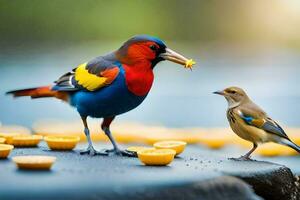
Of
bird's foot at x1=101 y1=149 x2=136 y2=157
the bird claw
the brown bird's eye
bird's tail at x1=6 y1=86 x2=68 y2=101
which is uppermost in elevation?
the brown bird's eye

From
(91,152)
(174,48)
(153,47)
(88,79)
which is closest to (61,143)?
(91,152)

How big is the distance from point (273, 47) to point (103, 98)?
15692mm

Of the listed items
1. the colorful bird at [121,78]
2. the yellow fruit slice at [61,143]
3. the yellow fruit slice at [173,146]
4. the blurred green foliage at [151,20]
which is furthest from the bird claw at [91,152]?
the blurred green foliage at [151,20]

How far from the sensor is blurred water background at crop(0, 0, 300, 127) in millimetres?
7781

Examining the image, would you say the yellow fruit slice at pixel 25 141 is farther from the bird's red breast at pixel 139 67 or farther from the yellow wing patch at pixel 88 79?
the bird's red breast at pixel 139 67

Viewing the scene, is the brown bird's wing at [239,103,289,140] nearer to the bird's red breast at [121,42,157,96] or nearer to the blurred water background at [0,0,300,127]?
the bird's red breast at [121,42,157,96]

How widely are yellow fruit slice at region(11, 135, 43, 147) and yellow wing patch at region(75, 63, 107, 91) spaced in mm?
359

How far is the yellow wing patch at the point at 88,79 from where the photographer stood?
12.4 feet

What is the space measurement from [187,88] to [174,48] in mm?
5413

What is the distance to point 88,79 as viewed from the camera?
3.84 meters

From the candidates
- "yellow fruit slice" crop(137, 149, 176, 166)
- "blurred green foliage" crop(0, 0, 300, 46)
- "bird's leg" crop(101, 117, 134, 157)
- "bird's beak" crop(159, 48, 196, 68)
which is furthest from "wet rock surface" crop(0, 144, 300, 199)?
"blurred green foliage" crop(0, 0, 300, 46)

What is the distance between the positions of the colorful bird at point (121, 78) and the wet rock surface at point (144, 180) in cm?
22

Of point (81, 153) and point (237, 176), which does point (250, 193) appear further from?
point (81, 153)

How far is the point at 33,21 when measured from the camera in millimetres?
18734
